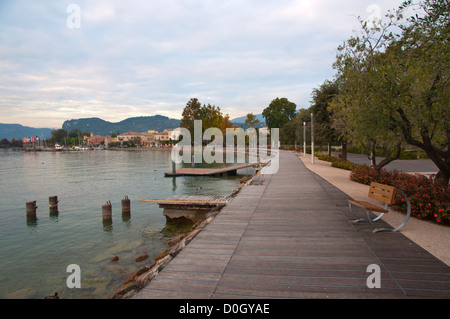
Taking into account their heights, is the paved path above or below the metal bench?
below

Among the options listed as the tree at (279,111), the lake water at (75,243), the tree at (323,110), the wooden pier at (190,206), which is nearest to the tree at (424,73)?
the wooden pier at (190,206)

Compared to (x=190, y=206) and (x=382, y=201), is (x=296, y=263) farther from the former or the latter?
(x=190, y=206)

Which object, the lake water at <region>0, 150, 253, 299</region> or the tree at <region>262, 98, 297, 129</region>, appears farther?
the tree at <region>262, 98, 297, 129</region>

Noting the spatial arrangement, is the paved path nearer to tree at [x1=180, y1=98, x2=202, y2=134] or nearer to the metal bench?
the metal bench

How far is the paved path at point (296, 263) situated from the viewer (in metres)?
3.68

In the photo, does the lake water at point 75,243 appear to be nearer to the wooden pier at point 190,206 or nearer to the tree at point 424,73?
the wooden pier at point 190,206

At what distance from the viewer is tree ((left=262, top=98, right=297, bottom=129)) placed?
87625 mm

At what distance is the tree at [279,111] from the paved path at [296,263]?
271 feet

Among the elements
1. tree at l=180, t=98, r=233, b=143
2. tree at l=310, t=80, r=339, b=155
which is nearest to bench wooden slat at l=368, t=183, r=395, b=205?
tree at l=310, t=80, r=339, b=155

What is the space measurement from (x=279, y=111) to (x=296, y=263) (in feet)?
A: 289

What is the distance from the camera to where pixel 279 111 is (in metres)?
89.3

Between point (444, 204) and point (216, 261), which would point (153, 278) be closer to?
point (216, 261)

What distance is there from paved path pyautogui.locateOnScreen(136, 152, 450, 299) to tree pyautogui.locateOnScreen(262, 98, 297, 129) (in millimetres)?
82600
